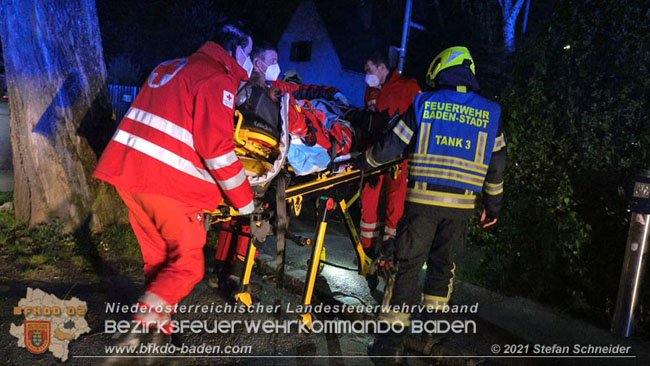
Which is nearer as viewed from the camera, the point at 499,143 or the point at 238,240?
the point at 499,143

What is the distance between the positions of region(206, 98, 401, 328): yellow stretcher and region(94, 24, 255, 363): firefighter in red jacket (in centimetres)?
24

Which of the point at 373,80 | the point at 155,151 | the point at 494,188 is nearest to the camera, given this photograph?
the point at 155,151

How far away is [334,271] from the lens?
4.57 m

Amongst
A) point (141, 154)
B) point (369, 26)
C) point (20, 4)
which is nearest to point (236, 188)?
point (141, 154)

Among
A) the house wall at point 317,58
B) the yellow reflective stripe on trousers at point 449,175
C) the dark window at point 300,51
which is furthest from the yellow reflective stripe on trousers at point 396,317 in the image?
the dark window at point 300,51

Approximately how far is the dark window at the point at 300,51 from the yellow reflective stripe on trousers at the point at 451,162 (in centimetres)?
1786

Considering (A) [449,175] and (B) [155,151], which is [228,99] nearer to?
(B) [155,151]

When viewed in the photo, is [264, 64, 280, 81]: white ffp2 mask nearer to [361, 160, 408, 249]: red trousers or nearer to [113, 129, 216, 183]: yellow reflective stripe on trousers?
[361, 160, 408, 249]: red trousers

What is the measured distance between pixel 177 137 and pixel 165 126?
0.09m

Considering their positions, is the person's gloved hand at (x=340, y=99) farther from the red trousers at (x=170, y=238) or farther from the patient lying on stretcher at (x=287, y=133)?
the red trousers at (x=170, y=238)

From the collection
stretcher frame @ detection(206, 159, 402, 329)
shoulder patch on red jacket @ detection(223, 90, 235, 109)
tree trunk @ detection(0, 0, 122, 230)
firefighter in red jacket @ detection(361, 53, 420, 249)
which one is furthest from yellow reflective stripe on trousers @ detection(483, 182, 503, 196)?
tree trunk @ detection(0, 0, 122, 230)

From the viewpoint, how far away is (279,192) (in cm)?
307

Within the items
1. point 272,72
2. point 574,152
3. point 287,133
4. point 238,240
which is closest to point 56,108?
point 272,72

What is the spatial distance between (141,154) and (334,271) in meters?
2.61
